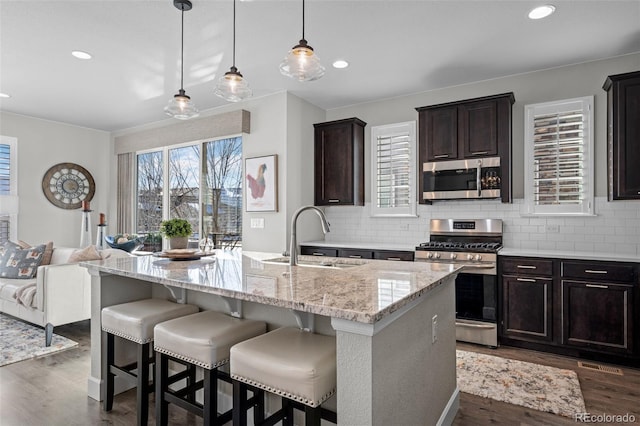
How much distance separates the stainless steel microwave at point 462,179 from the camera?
3.80 meters

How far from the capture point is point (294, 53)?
6.81 feet

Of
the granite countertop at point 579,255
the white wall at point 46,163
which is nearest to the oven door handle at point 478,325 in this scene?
the granite countertop at point 579,255

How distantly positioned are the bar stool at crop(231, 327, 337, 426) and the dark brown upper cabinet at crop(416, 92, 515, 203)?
2.85 m

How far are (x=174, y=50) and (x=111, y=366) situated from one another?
261 centimetres

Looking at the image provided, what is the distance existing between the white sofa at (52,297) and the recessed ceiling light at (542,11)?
428 cm

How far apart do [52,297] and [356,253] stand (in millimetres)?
3047

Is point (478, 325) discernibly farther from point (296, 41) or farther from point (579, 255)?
point (296, 41)

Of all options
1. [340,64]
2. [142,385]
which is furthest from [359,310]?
[340,64]

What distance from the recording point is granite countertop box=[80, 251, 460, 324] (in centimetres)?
134

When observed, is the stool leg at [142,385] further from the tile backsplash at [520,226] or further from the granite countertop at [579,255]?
the tile backsplash at [520,226]

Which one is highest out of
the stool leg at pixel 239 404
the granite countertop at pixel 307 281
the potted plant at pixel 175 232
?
the potted plant at pixel 175 232

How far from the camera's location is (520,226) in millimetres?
3951

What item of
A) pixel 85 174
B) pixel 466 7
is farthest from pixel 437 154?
pixel 85 174

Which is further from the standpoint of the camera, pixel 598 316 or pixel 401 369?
pixel 598 316
